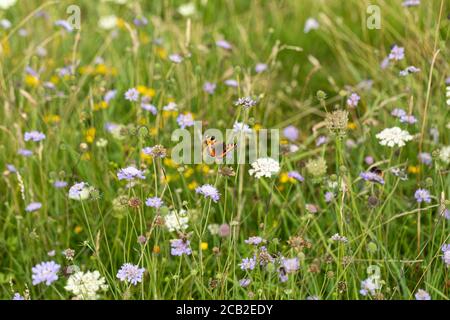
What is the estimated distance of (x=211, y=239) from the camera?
2178 mm

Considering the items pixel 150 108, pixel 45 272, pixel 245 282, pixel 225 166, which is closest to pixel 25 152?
pixel 150 108

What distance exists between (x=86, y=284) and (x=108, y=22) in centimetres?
174

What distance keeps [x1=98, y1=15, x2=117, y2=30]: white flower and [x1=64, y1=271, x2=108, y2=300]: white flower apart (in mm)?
1678

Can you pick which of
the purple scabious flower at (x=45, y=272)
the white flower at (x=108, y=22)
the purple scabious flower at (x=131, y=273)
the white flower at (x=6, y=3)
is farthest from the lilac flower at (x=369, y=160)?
the white flower at (x=6, y=3)

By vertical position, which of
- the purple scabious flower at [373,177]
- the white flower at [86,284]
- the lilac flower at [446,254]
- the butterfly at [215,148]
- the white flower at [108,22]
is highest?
the white flower at [108,22]

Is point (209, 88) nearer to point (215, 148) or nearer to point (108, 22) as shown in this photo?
point (215, 148)

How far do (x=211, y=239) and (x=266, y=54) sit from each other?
3.84 ft

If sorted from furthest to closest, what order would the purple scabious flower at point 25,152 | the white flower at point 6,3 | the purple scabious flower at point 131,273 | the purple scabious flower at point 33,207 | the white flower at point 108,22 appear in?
the white flower at point 108,22, the white flower at point 6,3, the purple scabious flower at point 25,152, the purple scabious flower at point 33,207, the purple scabious flower at point 131,273

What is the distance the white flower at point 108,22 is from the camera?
3.28 meters

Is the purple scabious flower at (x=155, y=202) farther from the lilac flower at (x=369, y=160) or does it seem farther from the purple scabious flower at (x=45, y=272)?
the lilac flower at (x=369, y=160)

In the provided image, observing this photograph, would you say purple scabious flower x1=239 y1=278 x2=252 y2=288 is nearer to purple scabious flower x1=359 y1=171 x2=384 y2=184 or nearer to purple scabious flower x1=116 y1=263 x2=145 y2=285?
purple scabious flower x1=116 y1=263 x2=145 y2=285

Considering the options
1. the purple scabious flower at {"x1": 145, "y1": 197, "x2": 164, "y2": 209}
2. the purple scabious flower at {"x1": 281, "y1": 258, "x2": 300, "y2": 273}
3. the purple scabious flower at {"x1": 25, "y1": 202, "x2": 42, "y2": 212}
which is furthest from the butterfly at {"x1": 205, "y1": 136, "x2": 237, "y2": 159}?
the purple scabious flower at {"x1": 25, "y1": 202, "x2": 42, "y2": 212}

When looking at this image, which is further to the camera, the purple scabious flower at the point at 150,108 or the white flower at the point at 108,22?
the white flower at the point at 108,22
